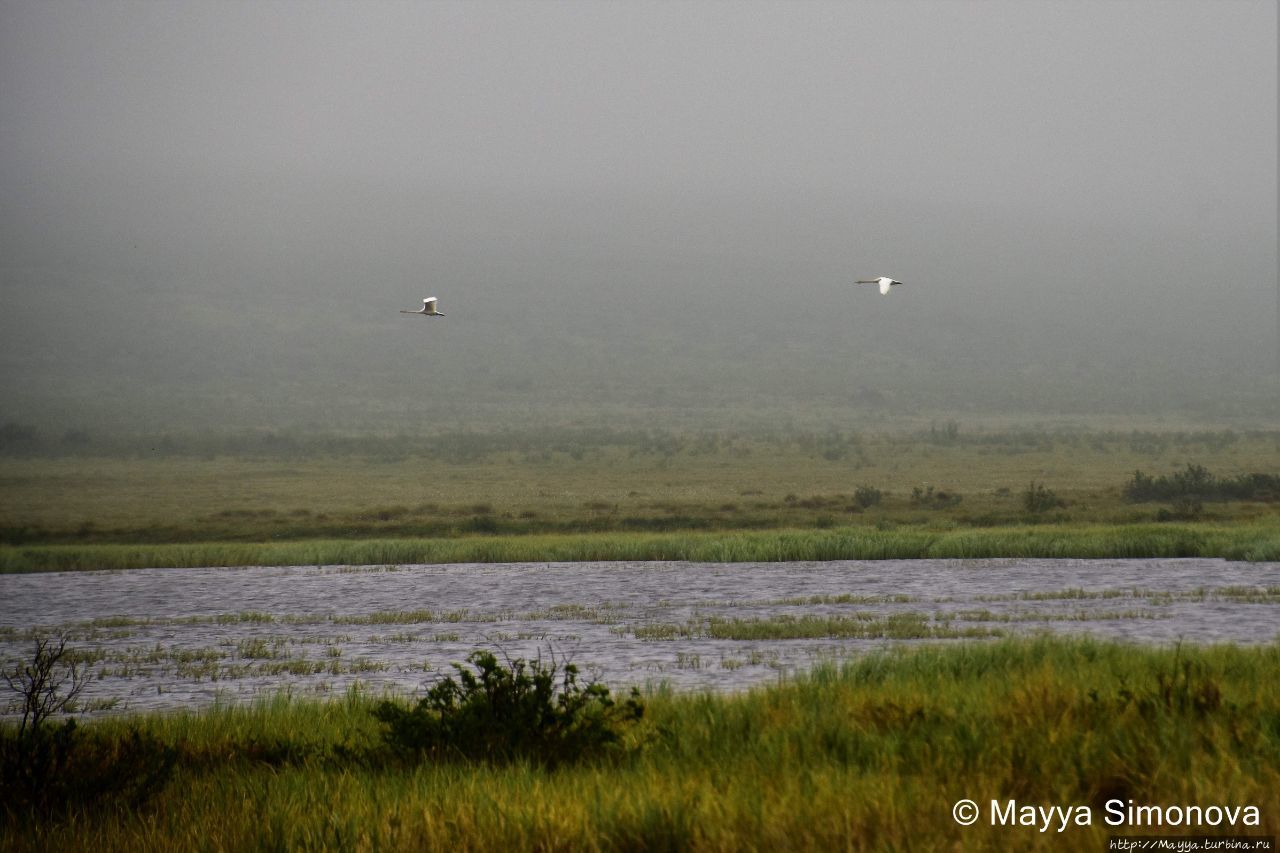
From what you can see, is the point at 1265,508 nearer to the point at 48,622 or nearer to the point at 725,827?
the point at 48,622

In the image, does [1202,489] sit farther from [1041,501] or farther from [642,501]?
[642,501]

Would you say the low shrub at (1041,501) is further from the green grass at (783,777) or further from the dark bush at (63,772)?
the dark bush at (63,772)

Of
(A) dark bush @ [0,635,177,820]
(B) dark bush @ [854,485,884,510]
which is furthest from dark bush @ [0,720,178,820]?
(B) dark bush @ [854,485,884,510]

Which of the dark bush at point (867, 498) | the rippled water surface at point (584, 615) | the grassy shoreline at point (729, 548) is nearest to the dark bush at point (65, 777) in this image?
the rippled water surface at point (584, 615)

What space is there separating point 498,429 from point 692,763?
140 metres

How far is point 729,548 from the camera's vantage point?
4175 centimetres

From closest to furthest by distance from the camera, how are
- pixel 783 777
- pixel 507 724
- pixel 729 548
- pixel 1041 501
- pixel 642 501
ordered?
pixel 783 777
pixel 507 724
pixel 729 548
pixel 1041 501
pixel 642 501

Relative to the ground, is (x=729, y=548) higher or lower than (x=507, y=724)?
lower

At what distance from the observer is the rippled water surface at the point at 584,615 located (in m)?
21.7

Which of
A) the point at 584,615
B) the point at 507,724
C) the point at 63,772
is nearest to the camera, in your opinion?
the point at 63,772

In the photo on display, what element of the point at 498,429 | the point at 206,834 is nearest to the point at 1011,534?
the point at 206,834

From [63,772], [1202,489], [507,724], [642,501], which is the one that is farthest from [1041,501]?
[63,772]

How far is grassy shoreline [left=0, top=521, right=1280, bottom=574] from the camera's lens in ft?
130

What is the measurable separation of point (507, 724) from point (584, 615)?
16.8 metres
